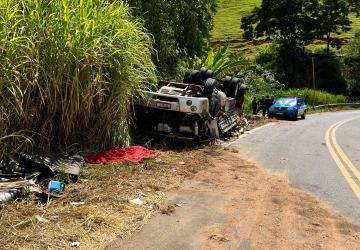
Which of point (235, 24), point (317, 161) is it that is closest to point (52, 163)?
point (317, 161)

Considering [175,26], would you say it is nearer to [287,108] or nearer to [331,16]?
[287,108]

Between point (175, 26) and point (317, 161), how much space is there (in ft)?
26.3

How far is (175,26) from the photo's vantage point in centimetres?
1681

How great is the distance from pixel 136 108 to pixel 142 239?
6272mm

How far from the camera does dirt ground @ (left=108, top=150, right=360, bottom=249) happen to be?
504 centimetres

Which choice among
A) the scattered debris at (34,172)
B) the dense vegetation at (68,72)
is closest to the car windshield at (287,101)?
the dense vegetation at (68,72)

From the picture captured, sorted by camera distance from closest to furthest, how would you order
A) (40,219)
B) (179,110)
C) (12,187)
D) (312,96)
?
1. (40,219)
2. (12,187)
3. (179,110)
4. (312,96)

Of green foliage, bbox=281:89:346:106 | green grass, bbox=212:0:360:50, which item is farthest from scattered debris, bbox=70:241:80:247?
green grass, bbox=212:0:360:50

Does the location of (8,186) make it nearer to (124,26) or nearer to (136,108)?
(124,26)

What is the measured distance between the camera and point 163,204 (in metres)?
6.34

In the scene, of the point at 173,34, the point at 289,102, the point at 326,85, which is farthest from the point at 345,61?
the point at 173,34

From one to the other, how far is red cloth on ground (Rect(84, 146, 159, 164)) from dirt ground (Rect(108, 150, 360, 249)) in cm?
132

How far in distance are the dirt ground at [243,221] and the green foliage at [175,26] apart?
6733 millimetres

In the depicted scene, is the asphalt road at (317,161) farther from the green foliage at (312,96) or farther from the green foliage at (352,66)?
the green foliage at (352,66)
